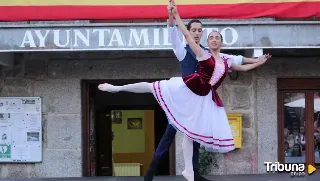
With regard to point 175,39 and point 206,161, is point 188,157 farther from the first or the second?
point 206,161

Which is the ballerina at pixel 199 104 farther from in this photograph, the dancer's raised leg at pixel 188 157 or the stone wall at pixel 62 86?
the stone wall at pixel 62 86

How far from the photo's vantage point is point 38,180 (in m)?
9.19

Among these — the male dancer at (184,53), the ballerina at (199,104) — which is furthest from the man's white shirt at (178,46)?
the ballerina at (199,104)

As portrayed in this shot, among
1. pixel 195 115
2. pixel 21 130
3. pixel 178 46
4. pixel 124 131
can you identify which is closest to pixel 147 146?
pixel 124 131

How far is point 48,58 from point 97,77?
2.80 feet

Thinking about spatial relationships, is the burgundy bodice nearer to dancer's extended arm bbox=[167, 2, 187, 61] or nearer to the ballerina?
the ballerina

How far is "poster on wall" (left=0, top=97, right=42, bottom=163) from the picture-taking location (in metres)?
9.66

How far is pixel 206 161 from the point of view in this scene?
9.36 m

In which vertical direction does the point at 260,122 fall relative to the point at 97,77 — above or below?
below

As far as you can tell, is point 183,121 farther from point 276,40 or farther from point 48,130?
point 48,130

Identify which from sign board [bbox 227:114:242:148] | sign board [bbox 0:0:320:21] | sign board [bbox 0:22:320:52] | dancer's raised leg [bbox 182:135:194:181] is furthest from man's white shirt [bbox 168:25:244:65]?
sign board [bbox 227:114:242:148]

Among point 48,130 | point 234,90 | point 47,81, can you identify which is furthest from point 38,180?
point 234,90

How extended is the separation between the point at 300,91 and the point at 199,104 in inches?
182

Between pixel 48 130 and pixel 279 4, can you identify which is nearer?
pixel 279 4
